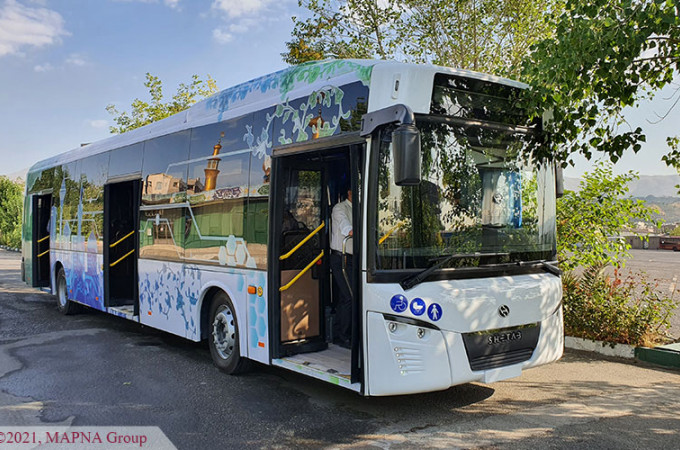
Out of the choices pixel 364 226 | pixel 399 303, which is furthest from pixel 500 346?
pixel 364 226

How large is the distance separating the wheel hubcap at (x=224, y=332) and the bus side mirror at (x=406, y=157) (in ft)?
10.9

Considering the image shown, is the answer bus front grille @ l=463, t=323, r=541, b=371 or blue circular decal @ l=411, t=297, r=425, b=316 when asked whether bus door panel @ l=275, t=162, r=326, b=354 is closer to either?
blue circular decal @ l=411, t=297, r=425, b=316

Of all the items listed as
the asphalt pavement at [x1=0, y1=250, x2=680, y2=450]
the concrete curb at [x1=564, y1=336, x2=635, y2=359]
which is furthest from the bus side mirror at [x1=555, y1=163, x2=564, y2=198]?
the concrete curb at [x1=564, y1=336, x2=635, y2=359]

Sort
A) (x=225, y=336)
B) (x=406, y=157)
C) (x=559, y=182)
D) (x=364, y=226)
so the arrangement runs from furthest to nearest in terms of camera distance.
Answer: (x=225, y=336)
(x=559, y=182)
(x=364, y=226)
(x=406, y=157)

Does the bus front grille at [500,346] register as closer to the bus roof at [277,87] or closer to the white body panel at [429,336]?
the white body panel at [429,336]

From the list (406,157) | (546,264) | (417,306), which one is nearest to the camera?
(406,157)

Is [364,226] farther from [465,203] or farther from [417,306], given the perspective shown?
[465,203]

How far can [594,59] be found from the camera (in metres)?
5.63

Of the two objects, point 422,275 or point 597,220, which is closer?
point 422,275

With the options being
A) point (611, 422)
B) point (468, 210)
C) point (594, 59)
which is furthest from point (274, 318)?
point (594, 59)

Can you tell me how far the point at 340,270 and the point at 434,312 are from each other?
1681 millimetres

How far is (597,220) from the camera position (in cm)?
877

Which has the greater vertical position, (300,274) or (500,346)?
(300,274)

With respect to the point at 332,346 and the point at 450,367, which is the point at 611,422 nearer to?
the point at 450,367
